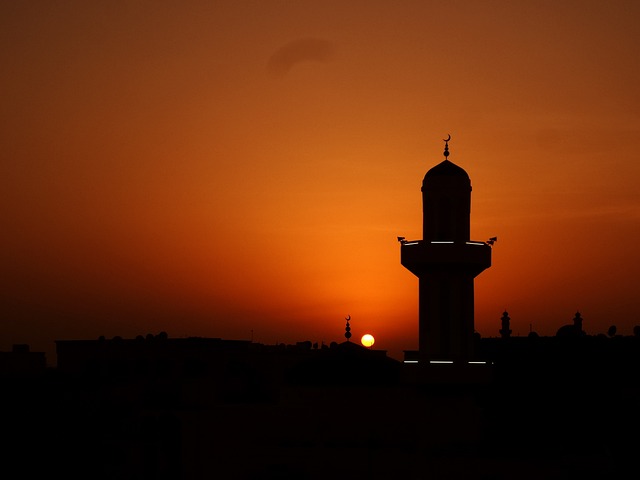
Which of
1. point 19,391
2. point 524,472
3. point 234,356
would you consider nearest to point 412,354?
point 524,472

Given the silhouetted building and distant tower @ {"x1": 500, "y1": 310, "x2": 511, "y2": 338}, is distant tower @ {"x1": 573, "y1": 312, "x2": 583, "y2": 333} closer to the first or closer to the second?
distant tower @ {"x1": 500, "y1": 310, "x2": 511, "y2": 338}

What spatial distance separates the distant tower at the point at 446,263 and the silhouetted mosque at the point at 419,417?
3 cm

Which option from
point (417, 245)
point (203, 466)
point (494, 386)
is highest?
point (417, 245)

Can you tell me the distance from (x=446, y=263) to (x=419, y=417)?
4.18 metres

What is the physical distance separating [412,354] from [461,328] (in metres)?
Answer: 1.98

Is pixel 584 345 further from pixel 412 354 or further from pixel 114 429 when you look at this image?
pixel 114 429

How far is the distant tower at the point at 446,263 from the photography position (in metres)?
28.4

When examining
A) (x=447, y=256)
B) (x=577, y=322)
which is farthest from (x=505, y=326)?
(x=447, y=256)

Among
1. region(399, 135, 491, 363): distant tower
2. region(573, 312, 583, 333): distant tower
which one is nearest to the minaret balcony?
region(399, 135, 491, 363): distant tower

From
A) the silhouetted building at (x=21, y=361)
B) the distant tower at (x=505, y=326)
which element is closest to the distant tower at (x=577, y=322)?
the distant tower at (x=505, y=326)

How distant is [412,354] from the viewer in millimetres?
30391

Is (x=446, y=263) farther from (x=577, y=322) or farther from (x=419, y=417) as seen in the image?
(x=577, y=322)

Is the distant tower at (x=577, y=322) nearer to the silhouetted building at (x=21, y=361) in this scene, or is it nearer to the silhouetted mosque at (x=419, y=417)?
the silhouetted mosque at (x=419, y=417)

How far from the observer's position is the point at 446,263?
93.3 feet
